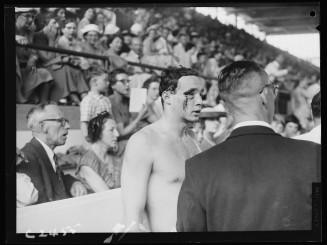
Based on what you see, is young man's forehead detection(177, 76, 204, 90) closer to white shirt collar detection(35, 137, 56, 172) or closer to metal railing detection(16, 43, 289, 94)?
metal railing detection(16, 43, 289, 94)

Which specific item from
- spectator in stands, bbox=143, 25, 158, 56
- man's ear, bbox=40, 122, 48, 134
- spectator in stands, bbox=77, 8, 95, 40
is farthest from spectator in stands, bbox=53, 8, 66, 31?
man's ear, bbox=40, 122, 48, 134

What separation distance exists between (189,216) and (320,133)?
1.17 m

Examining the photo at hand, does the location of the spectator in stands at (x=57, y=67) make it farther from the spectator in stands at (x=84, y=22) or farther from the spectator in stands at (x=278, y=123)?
the spectator in stands at (x=278, y=123)

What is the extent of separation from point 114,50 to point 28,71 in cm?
60

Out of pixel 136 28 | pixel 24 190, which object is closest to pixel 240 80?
pixel 136 28

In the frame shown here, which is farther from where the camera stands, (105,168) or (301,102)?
(301,102)

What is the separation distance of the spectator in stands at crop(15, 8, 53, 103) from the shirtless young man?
705mm

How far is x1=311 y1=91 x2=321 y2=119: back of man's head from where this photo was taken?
335 centimetres

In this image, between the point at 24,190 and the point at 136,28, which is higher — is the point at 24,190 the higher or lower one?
the lower one

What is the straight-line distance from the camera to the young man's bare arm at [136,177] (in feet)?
10.5

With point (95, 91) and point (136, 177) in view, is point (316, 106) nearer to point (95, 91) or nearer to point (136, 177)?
point (136, 177)

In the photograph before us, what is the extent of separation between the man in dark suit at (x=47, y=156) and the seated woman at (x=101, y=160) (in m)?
0.08

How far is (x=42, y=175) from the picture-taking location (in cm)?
325

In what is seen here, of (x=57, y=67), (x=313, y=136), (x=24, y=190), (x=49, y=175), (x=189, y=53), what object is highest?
(x=189, y=53)
